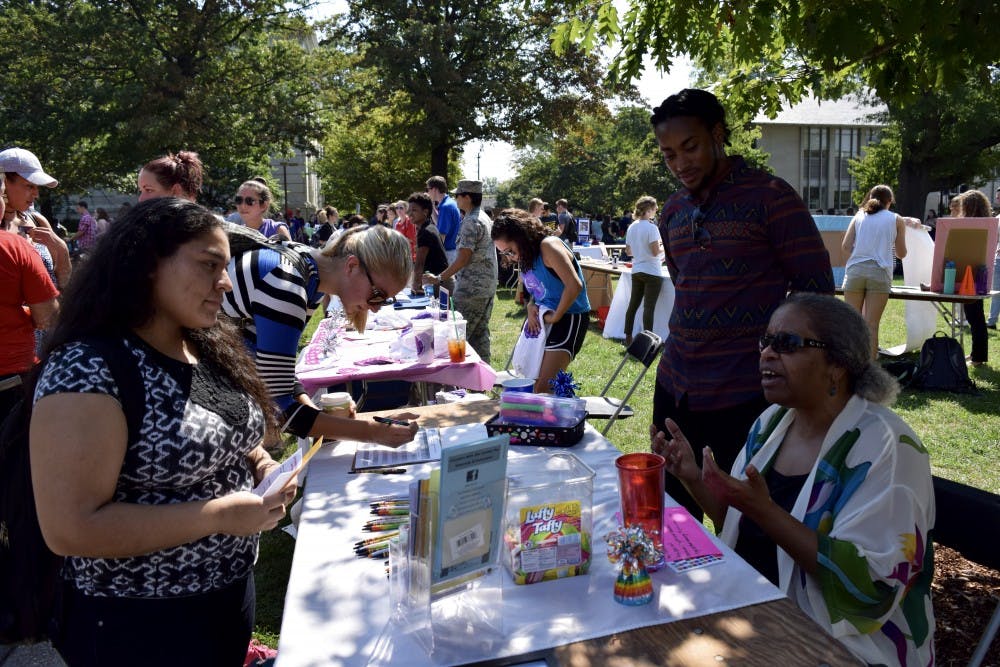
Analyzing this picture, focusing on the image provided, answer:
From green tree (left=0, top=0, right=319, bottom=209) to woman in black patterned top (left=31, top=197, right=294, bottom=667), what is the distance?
62.3ft

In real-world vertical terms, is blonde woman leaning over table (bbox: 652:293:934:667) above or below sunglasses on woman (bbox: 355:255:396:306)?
below

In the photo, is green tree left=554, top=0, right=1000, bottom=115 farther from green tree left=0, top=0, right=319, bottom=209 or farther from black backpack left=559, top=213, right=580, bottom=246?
green tree left=0, top=0, right=319, bottom=209

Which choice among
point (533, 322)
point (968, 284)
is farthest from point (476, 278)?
point (968, 284)

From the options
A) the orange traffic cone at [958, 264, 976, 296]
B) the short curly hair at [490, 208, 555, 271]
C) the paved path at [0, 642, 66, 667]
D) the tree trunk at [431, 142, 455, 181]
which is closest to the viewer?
the paved path at [0, 642, 66, 667]

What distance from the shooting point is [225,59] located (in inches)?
818

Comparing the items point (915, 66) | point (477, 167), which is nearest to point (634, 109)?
point (477, 167)

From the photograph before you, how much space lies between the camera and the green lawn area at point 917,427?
12.5 ft

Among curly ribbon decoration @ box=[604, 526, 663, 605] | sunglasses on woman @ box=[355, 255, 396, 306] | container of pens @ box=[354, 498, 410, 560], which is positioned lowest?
container of pens @ box=[354, 498, 410, 560]

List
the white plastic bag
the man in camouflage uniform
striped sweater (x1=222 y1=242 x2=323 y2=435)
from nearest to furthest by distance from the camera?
striped sweater (x1=222 y1=242 x2=323 y2=435) → the white plastic bag → the man in camouflage uniform

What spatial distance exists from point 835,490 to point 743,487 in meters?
0.25

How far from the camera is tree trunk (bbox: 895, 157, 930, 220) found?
33.2 metres

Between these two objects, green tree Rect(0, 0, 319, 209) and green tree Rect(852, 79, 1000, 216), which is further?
green tree Rect(852, 79, 1000, 216)

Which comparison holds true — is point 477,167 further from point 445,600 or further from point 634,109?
point 445,600

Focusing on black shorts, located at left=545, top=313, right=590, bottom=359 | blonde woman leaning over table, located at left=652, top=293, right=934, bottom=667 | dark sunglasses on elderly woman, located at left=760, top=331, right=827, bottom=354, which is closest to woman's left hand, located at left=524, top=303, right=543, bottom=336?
black shorts, located at left=545, top=313, right=590, bottom=359
